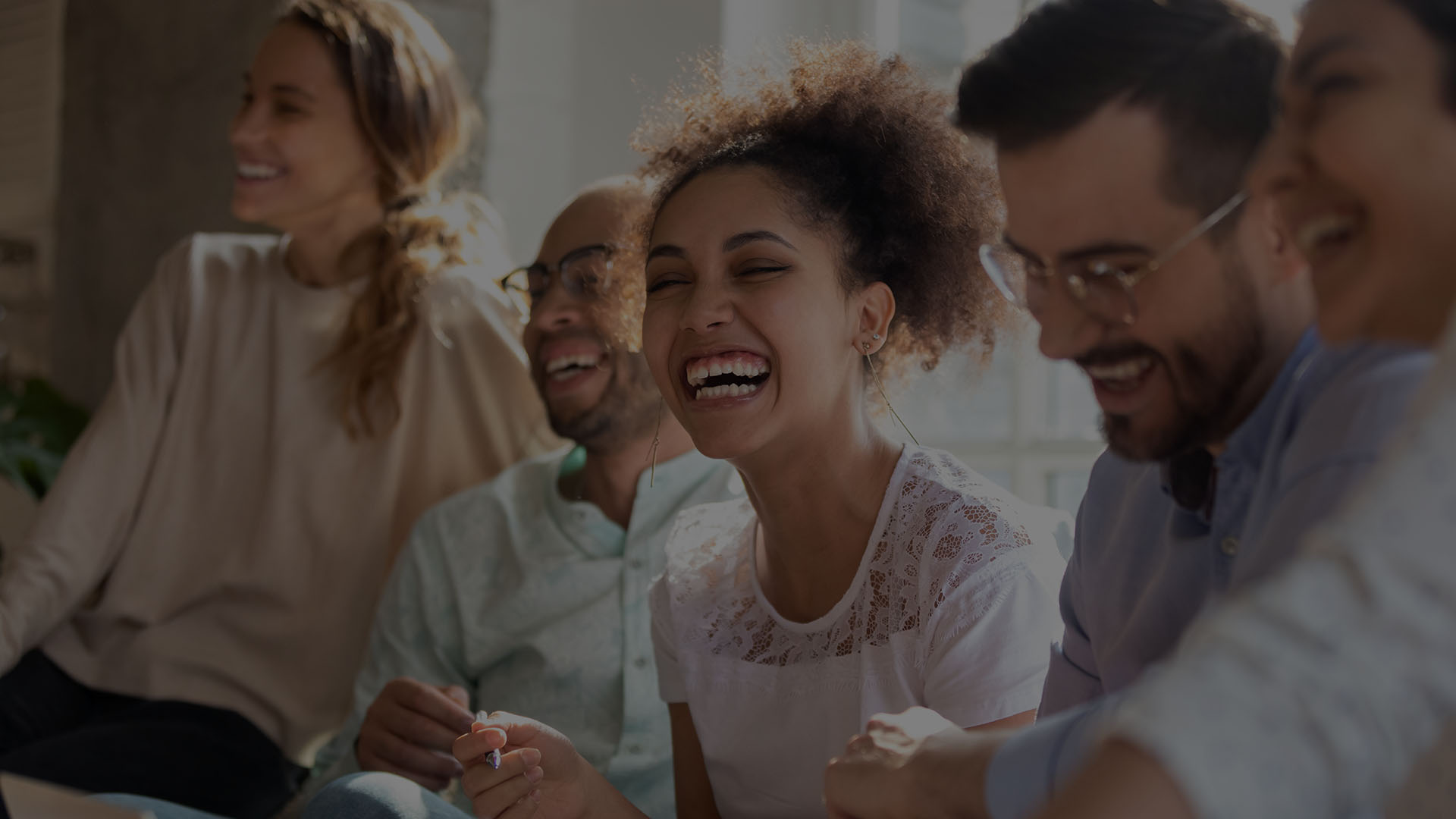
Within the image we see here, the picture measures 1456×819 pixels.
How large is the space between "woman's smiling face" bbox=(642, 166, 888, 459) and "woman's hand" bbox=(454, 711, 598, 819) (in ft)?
1.19

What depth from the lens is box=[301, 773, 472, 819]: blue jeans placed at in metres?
1.30

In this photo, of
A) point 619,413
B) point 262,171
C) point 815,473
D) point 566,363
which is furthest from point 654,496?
point 262,171

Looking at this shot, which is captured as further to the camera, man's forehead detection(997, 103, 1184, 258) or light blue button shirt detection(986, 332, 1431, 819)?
man's forehead detection(997, 103, 1184, 258)

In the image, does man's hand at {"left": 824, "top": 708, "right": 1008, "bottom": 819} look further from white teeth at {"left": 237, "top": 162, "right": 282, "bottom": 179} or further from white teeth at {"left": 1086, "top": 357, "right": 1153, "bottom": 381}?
white teeth at {"left": 237, "top": 162, "right": 282, "bottom": 179}

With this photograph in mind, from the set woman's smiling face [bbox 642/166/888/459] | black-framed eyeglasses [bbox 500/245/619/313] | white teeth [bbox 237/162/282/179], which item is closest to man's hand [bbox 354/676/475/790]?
woman's smiling face [bbox 642/166/888/459]

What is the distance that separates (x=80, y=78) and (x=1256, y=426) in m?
3.52

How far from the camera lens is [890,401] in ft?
5.59

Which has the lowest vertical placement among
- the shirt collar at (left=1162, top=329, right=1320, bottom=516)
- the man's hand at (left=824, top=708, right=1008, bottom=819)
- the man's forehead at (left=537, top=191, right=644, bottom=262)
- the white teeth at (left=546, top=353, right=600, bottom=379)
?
the man's hand at (left=824, top=708, right=1008, bottom=819)

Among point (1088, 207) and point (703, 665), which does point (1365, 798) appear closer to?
point (1088, 207)

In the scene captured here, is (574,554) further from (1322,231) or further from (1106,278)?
(1322,231)

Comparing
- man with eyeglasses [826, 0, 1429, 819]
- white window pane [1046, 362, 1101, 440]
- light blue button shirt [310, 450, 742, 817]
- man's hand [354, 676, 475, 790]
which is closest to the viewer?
Result: man with eyeglasses [826, 0, 1429, 819]

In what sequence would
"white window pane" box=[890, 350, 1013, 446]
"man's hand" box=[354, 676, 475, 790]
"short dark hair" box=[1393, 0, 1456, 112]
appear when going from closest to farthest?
"short dark hair" box=[1393, 0, 1456, 112] → "man's hand" box=[354, 676, 475, 790] → "white window pane" box=[890, 350, 1013, 446]

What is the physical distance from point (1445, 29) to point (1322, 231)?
0.40ft

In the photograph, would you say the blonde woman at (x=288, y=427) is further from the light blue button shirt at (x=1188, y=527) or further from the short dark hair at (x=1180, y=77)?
the short dark hair at (x=1180, y=77)
